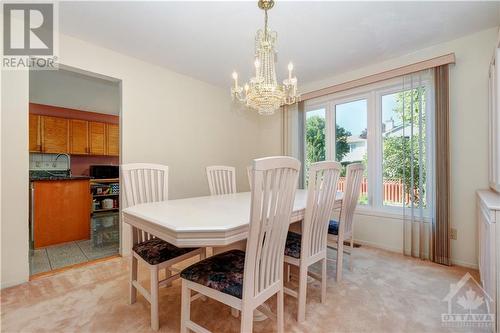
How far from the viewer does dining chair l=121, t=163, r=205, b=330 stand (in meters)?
1.49

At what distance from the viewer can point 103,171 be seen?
502 centimetres

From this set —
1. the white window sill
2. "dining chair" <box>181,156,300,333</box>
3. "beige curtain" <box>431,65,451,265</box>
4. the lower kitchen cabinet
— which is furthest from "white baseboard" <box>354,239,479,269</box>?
the lower kitchen cabinet

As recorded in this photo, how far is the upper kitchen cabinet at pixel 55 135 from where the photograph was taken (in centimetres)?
437

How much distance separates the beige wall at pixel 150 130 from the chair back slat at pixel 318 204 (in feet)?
7.14

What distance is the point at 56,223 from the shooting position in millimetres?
3020

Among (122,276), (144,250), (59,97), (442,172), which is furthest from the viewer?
(59,97)

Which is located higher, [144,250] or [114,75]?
[114,75]

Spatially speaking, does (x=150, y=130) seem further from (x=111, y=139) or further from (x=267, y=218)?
(x=111, y=139)

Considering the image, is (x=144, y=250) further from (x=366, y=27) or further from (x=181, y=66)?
(x=366, y=27)

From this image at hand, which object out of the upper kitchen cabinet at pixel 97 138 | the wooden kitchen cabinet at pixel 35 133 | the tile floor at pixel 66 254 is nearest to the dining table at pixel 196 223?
the tile floor at pixel 66 254

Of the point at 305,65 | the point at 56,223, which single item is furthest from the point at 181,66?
the point at 56,223

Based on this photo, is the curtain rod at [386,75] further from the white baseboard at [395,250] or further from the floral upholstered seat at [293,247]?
the floral upholstered seat at [293,247]

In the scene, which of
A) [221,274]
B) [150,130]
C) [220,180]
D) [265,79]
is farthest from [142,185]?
[265,79]

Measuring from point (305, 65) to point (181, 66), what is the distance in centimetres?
165
